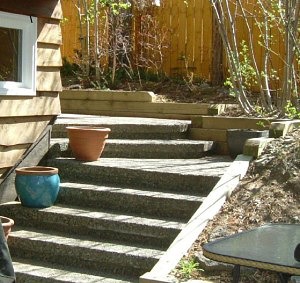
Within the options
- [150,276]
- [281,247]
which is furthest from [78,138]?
[281,247]

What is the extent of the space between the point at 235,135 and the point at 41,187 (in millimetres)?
2056

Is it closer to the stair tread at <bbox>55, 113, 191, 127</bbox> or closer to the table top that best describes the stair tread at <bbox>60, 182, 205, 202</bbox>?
the stair tread at <bbox>55, 113, 191, 127</bbox>

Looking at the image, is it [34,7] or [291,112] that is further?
[291,112]

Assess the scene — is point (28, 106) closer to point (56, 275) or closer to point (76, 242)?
point (76, 242)

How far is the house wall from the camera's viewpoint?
663 cm

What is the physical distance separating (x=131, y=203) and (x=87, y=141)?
3.37 ft

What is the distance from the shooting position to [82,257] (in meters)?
5.83

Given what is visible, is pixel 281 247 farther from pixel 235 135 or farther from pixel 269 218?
pixel 235 135

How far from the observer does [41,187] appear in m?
6.39

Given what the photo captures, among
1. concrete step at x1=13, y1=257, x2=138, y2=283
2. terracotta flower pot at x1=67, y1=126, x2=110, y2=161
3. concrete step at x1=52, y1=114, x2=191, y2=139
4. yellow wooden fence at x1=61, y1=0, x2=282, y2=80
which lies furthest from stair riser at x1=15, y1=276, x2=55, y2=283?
yellow wooden fence at x1=61, y1=0, x2=282, y2=80

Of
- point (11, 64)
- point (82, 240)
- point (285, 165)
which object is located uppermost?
point (11, 64)

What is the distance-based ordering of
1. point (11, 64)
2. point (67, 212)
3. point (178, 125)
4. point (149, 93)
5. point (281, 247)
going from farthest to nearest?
point (149, 93), point (178, 125), point (11, 64), point (67, 212), point (281, 247)

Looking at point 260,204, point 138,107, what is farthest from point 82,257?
point 138,107

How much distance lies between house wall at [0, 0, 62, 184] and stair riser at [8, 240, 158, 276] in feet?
2.91
